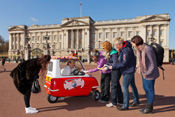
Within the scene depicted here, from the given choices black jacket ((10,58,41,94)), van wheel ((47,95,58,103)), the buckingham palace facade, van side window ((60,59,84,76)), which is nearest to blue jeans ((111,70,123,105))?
van side window ((60,59,84,76))

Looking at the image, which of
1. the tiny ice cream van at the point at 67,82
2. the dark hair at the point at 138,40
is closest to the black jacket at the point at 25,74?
the tiny ice cream van at the point at 67,82

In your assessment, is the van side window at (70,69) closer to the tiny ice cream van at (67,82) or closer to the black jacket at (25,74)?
the tiny ice cream van at (67,82)

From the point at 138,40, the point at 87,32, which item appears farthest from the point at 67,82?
the point at 87,32

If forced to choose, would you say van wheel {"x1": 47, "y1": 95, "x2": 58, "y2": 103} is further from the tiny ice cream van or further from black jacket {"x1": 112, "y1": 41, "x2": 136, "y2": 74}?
black jacket {"x1": 112, "y1": 41, "x2": 136, "y2": 74}

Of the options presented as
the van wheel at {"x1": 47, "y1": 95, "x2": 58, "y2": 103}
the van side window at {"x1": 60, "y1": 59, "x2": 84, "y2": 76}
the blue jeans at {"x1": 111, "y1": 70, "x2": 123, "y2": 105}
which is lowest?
the van wheel at {"x1": 47, "y1": 95, "x2": 58, "y2": 103}

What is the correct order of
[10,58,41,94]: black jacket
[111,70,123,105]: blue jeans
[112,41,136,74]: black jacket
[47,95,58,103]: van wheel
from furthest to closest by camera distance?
1. [47,95,58,103]: van wheel
2. [111,70,123,105]: blue jeans
3. [112,41,136,74]: black jacket
4. [10,58,41,94]: black jacket

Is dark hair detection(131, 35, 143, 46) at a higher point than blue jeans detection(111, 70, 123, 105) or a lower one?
higher

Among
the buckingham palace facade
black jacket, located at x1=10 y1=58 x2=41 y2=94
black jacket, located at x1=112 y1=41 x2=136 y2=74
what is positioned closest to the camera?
black jacket, located at x1=10 y1=58 x2=41 y2=94

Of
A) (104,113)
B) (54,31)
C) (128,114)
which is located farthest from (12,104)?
(54,31)

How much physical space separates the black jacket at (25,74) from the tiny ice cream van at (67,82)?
78 cm

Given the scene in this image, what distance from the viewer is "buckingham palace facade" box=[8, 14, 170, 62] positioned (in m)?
51.5

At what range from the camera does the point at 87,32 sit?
2329 inches

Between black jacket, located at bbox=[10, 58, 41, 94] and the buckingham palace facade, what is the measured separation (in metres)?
45.2

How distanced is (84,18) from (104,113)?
58017 millimetres
